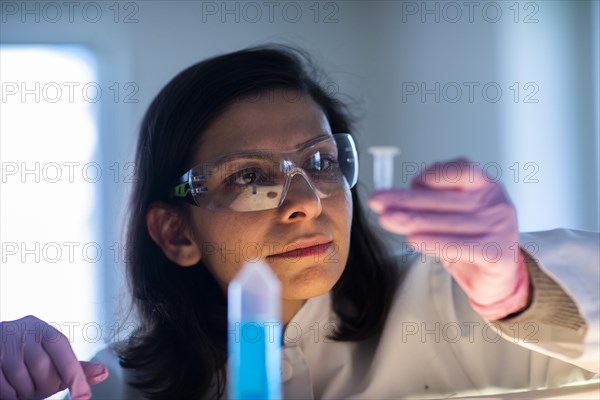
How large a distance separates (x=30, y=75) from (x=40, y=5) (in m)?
0.20

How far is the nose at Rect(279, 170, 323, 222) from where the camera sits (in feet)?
3.61

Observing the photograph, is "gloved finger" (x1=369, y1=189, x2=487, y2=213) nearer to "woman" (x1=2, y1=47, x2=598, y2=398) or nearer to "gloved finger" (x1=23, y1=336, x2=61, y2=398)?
"woman" (x1=2, y1=47, x2=598, y2=398)

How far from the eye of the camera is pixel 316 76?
145cm

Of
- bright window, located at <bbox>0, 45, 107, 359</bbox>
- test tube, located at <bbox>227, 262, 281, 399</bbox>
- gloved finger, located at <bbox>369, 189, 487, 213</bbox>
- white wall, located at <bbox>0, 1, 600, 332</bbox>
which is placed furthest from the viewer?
white wall, located at <bbox>0, 1, 600, 332</bbox>

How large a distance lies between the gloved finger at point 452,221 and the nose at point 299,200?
31 centimetres

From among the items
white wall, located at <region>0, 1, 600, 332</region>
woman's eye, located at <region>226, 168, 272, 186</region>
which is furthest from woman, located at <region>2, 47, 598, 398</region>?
white wall, located at <region>0, 1, 600, 332</region>

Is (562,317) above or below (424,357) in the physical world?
above

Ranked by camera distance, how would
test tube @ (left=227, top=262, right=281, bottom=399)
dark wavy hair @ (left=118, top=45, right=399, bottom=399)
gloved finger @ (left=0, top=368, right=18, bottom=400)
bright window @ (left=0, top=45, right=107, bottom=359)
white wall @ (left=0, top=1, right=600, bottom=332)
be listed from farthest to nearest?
white wall @ (left=0, top=1, right=600, bottom=332), bright window @ (left=0, top=45, right=107, bottom=359), dark wavy hair @ (left=118, top=45, right=399, bottom=399), gloved finger @ (left=0, top=368, right=18, bottom=400), test tube @ (left=227, top=262, right=281, bottom=399)

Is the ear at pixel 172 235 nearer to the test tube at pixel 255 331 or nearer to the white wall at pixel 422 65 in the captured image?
the white wall at pixel 422 65

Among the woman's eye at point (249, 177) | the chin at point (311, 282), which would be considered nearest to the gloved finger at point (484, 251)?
the chin at point (311, 282)

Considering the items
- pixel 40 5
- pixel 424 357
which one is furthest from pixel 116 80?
pixel 424 357

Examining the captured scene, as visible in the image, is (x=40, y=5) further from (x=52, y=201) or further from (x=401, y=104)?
(x=401, y=104)

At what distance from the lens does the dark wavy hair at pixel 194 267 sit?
1.25 m

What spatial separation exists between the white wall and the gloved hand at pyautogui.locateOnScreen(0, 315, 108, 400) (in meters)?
1.03
